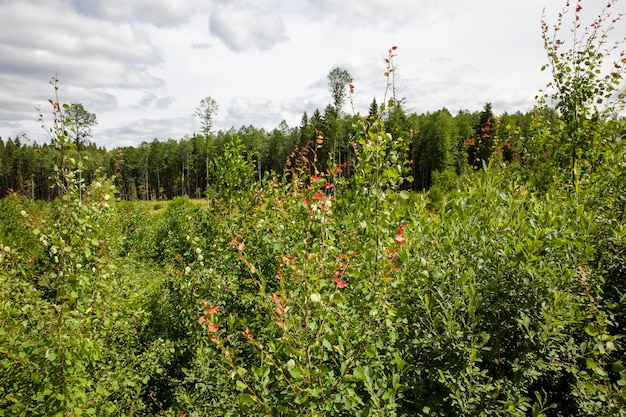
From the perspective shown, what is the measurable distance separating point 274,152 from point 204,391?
213ft

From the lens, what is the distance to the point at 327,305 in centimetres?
196

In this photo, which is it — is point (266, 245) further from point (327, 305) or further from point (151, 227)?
point (151, 227)

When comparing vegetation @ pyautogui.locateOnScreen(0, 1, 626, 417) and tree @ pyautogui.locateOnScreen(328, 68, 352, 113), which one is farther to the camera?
tree @ pyautogui.locateOnScreen(328, 68, 352, 113)

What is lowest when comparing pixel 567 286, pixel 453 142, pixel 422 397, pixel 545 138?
pixel 422 397

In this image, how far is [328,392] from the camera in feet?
6.74

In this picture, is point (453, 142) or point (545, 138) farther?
point (453, 142)

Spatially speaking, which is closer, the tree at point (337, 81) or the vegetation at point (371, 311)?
the vegetation at point (371, 311)

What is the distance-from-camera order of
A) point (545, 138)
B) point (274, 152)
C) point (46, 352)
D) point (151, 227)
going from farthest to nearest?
point (274, 152)
point (151, 227)
point (545, 138)
point (46, 352)

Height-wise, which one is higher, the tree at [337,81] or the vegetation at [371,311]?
the tree at [337,81]

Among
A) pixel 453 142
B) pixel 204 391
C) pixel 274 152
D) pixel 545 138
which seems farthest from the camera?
pixel 274 152

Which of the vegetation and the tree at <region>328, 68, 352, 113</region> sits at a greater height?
the tree at <region>328, 68, 352, 113</region>

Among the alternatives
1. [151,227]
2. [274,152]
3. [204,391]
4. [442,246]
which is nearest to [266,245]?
[204,391]

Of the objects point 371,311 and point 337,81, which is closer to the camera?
point 371,311

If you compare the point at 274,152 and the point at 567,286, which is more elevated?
the point at 274,152
